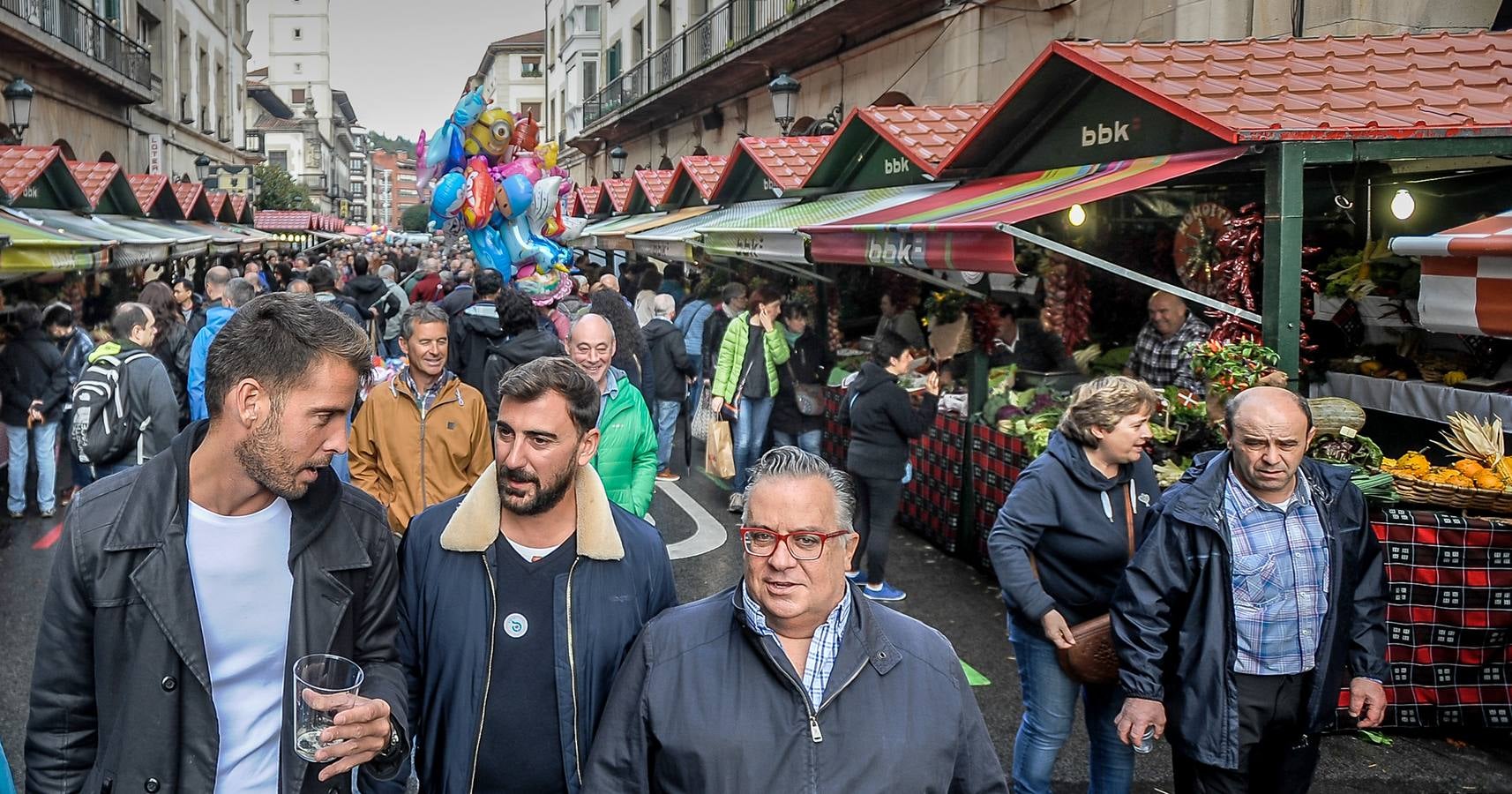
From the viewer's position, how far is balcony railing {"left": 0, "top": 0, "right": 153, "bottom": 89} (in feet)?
77.8

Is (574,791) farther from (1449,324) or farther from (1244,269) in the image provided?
(1244,269)

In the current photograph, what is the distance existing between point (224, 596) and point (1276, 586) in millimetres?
2754

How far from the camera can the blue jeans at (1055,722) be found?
4082 millimetres

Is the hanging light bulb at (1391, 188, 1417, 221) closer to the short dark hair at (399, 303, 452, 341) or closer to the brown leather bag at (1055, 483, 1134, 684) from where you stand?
the brown leather bag at (1055, 483, 1134, 684)

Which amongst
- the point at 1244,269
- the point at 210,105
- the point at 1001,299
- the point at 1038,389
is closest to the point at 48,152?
the point at 1001,299

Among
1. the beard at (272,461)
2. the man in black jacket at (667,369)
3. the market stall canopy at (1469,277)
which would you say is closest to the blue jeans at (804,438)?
the man in black jacket at (667,369)

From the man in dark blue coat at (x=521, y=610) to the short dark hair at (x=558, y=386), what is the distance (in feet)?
0.09

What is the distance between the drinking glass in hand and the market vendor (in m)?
6.17

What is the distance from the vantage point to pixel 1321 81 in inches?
252

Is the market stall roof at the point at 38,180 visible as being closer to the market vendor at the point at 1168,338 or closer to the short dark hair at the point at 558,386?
the market vendor at the point at 1168,338

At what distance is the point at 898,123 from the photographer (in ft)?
35.2

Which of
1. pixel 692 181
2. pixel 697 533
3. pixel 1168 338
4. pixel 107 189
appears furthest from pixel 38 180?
pixel 1168 338

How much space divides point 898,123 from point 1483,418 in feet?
17.0

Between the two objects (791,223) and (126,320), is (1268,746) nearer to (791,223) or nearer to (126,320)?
(126,320)
